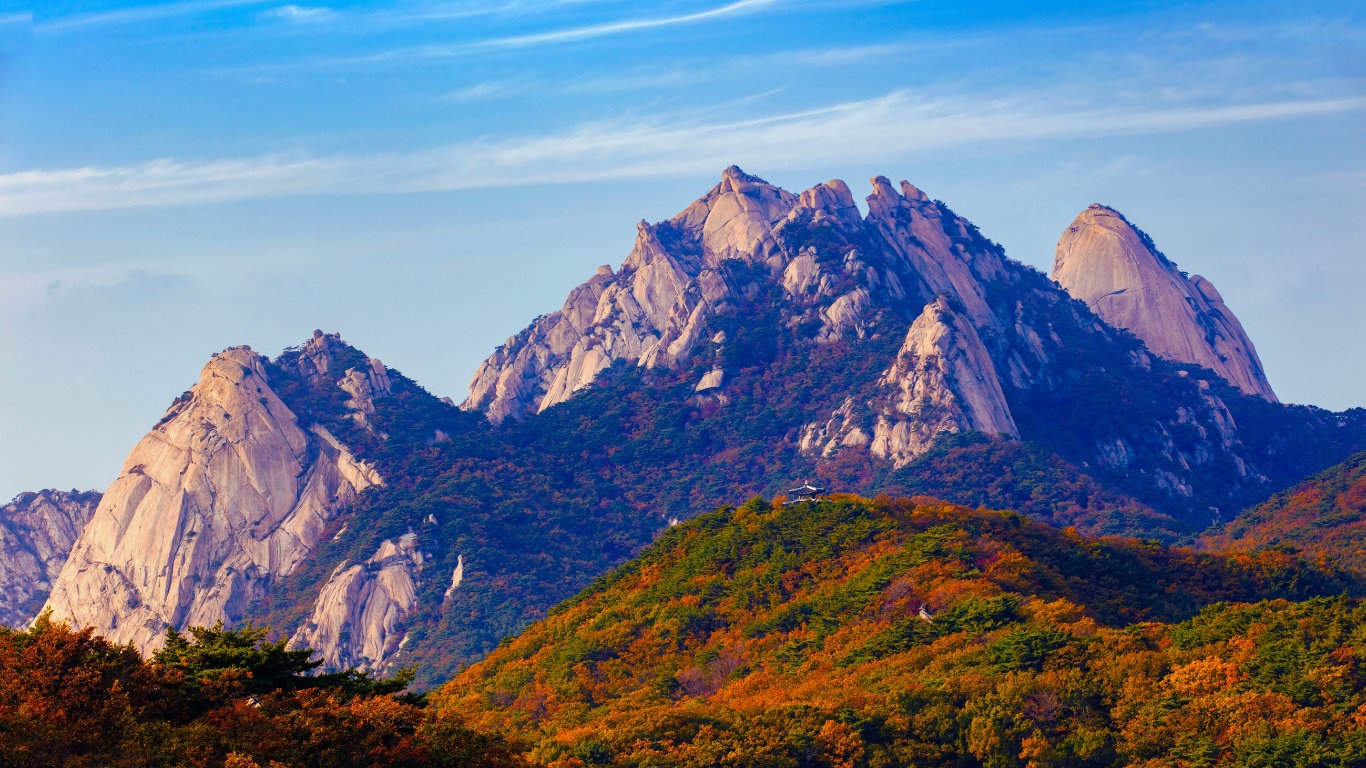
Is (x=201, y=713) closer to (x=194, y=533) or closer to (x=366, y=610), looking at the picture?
(x=366, y=610)

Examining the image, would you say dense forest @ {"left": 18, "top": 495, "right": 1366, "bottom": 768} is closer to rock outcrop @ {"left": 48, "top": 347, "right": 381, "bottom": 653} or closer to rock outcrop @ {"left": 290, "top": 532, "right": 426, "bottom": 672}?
rock outcrop @ {"left": 290, "top": 532, "right": 426, "bottom": 672}

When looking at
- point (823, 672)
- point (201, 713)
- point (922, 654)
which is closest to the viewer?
point (201, 713)

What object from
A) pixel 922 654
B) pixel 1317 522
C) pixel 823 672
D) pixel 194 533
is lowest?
pixel 823 672

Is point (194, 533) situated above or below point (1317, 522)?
above

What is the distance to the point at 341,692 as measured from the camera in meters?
52.7

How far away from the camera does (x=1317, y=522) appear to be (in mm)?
153750

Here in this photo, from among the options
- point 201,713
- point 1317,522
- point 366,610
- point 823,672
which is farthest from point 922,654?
point 366,610

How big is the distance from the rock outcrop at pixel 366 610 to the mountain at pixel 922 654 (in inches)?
2132

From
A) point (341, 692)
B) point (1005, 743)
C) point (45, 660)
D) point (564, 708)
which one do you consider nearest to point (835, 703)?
point (1005, 743)

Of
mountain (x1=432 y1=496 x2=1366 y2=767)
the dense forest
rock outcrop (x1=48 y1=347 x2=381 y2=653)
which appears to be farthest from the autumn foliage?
rock outcrop (x1=48 y1=347 x2=381 y2=653)

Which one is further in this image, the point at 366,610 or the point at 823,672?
the point at 366,610

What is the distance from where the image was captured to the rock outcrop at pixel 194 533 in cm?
18912

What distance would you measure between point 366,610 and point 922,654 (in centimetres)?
9977

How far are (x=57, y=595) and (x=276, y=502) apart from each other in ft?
91.2
